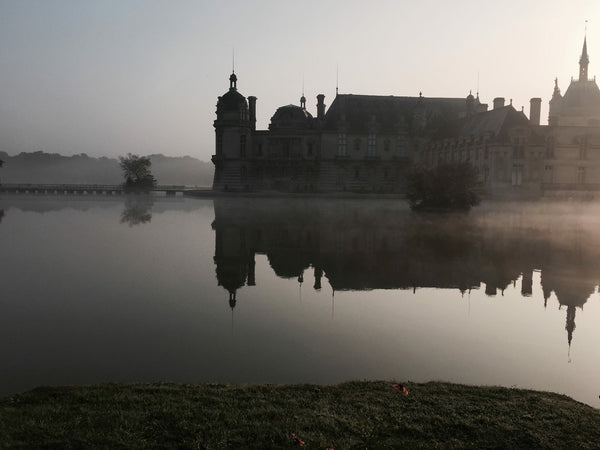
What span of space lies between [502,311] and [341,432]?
8542 millimetres

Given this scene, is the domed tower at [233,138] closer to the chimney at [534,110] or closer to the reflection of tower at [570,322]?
the chimney at [534,110]

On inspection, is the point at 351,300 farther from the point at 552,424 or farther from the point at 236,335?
the point at 552,424

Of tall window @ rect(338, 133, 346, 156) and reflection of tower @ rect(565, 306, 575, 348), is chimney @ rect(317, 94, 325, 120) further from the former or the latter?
reflection of tower @ rect(565, 306, 575, 348)

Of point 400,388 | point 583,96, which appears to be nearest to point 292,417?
point 400,388

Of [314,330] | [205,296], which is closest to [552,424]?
[314,330]

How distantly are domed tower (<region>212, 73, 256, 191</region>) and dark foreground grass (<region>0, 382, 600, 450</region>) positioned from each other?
65.6 m

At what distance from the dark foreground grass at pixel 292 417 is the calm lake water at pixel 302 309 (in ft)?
3.40

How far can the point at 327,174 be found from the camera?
239 ft

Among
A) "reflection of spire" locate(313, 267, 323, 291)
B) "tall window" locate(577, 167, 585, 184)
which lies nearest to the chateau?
"tall window" locate(577, 167, 585, 184)

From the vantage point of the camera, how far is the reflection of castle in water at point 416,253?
56.2 feet

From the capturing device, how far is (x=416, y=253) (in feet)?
73.4

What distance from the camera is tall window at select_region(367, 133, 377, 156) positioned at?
72.8 m

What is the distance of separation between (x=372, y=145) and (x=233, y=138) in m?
18.8

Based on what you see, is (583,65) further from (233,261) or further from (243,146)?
(233,261)
